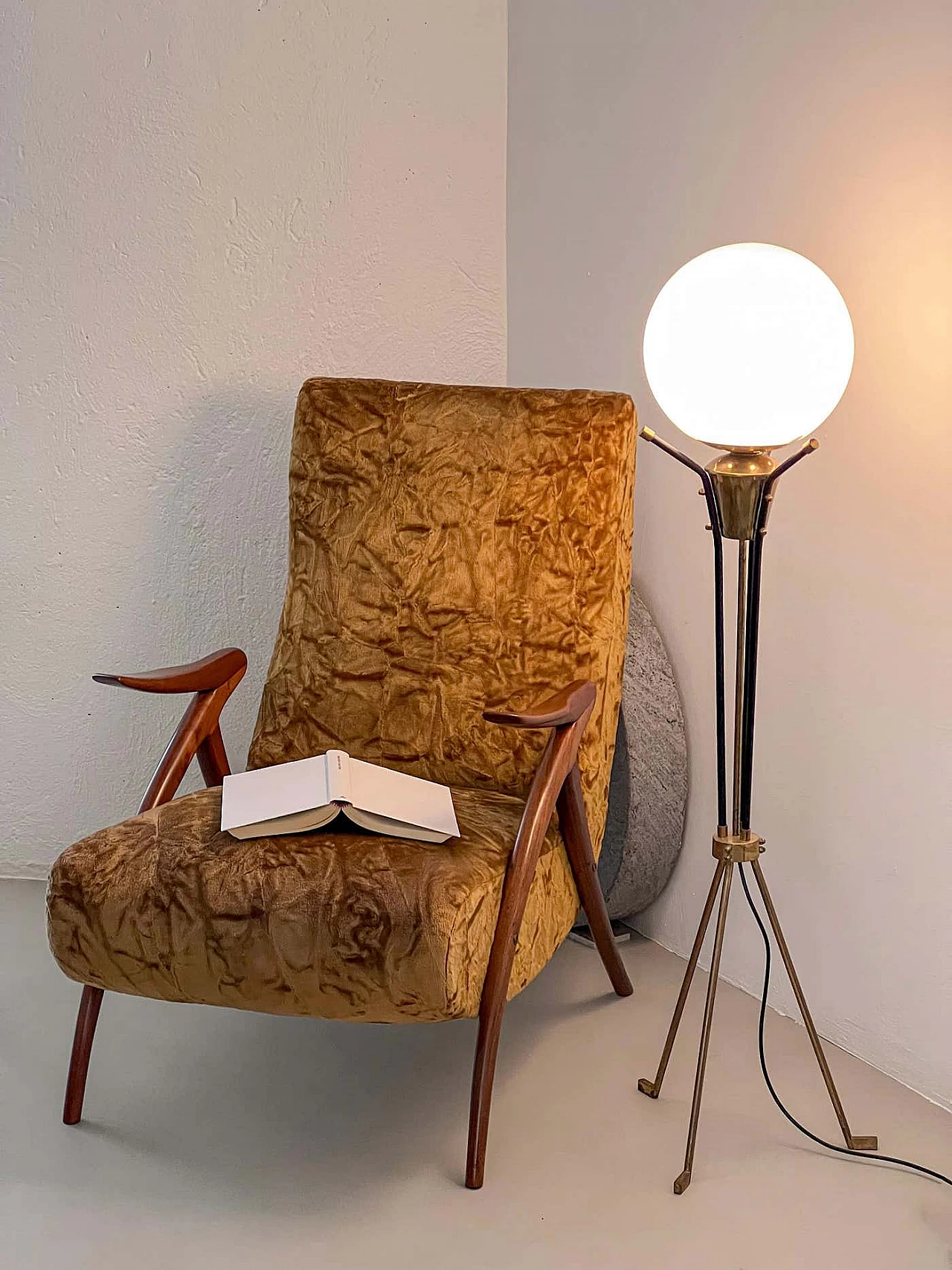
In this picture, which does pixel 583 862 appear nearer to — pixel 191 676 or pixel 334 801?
pixel 334 801

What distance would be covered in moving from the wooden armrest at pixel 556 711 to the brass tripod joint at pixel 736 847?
268mm

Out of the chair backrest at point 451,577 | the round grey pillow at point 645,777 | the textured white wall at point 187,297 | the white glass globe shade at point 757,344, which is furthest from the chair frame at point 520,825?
the textured white wall at point 187,297

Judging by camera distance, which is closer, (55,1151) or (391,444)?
(55,1151)

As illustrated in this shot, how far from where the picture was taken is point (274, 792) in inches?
69.7

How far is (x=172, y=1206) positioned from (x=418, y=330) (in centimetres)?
185

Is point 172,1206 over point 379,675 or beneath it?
beneath

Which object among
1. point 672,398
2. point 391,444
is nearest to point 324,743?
point 391,444

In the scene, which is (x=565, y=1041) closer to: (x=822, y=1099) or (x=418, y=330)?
(x=822, y=1099)

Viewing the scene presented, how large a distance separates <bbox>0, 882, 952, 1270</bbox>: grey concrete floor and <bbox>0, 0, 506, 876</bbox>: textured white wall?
773mm

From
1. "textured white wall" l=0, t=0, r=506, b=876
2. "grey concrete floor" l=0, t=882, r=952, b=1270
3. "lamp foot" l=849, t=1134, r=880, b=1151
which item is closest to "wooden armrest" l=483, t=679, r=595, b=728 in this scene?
"grey concrete floor" l=0, t=882, r=952, b=1270

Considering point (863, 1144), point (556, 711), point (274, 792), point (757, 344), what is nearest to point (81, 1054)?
point (274, 792)

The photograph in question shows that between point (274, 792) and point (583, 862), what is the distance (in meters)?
0.51

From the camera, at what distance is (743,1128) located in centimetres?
176

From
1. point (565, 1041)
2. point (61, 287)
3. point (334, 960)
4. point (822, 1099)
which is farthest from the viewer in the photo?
point (61, 287)
